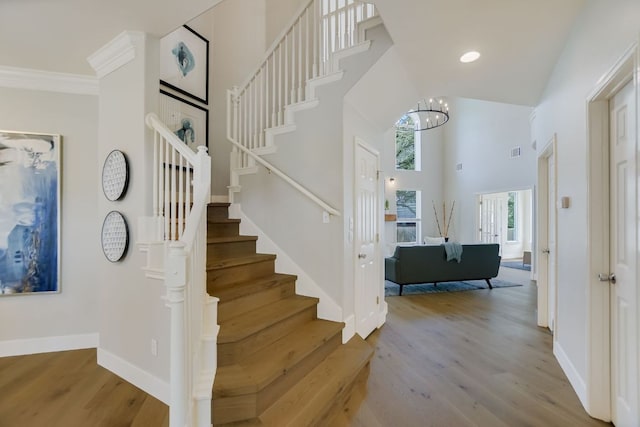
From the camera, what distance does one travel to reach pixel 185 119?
11.8ft

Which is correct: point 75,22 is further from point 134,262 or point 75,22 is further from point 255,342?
point 255,342

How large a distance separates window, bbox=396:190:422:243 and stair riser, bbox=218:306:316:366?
7.53 meters

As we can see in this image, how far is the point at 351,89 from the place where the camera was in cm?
271

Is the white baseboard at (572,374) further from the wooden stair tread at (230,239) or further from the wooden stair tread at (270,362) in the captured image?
the wooden stair tread at (230,239)

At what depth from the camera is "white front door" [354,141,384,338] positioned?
10.0ft

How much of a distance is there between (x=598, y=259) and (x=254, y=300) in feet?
8.16

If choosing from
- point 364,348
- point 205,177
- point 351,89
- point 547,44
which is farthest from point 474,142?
point 205,177

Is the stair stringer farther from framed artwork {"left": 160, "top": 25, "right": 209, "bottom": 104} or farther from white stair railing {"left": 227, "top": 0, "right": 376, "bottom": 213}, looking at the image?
framed artwork {"left": 160, "top": 25, "right": 209, "bottom": 104}

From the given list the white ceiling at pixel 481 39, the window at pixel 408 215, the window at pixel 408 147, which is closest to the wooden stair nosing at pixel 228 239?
the white ceiling at pixel 481 39

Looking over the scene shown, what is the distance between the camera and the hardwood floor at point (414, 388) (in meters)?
1.97

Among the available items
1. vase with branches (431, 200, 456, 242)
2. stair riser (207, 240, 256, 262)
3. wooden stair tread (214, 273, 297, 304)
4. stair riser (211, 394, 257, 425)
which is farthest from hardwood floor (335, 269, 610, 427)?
vase with branches (431, 200, 456, 242)

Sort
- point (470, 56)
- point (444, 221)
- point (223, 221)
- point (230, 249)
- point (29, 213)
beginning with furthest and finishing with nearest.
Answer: point (444, 221), point (223, 221), point (230, 249), point (29, 213), point (470, 56)

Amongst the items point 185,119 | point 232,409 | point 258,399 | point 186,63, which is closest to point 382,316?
point 258,399

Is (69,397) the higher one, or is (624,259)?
(624,259)
